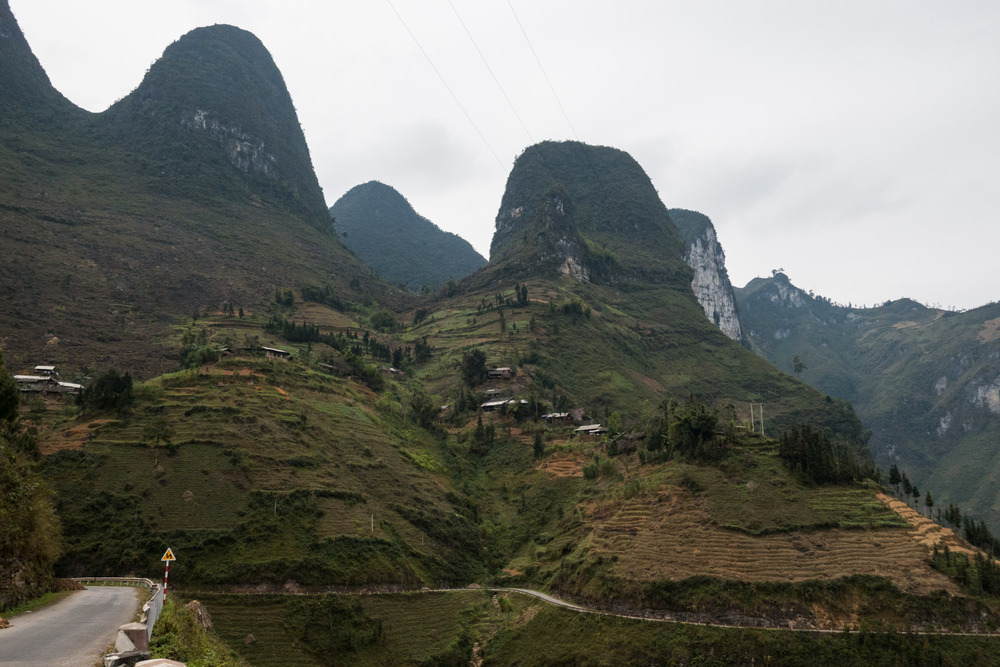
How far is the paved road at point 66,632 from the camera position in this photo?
12398 mm

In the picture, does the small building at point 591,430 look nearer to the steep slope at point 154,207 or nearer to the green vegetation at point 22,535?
the steep slope at point 154,207

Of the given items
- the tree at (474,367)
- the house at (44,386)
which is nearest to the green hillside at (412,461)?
the tree at (474,367)

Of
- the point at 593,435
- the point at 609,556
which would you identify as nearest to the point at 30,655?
the point at 609,556

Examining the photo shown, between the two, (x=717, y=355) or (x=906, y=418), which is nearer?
(x=717, y=355)

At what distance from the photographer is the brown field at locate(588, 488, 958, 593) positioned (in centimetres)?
3731

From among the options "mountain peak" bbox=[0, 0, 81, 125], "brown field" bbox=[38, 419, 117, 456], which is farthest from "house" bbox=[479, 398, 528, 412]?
"mountain peak" bbox=[0, 0, 81, 125]

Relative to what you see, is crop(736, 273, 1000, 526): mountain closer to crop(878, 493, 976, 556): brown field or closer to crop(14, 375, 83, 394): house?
crop(878, 493, 976, 556): brown field

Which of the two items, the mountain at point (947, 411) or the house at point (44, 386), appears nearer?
the house at point (44, 386)

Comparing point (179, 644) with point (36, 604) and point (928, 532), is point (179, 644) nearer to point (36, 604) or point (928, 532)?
point (36, 604)

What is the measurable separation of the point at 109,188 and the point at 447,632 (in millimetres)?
119610

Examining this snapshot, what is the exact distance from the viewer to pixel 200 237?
4754 inches

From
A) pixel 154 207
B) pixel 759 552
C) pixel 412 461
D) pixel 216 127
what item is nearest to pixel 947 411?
pixel 759 552

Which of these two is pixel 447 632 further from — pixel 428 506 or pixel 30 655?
pixel 30 655

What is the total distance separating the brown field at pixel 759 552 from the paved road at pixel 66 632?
29914 mm
